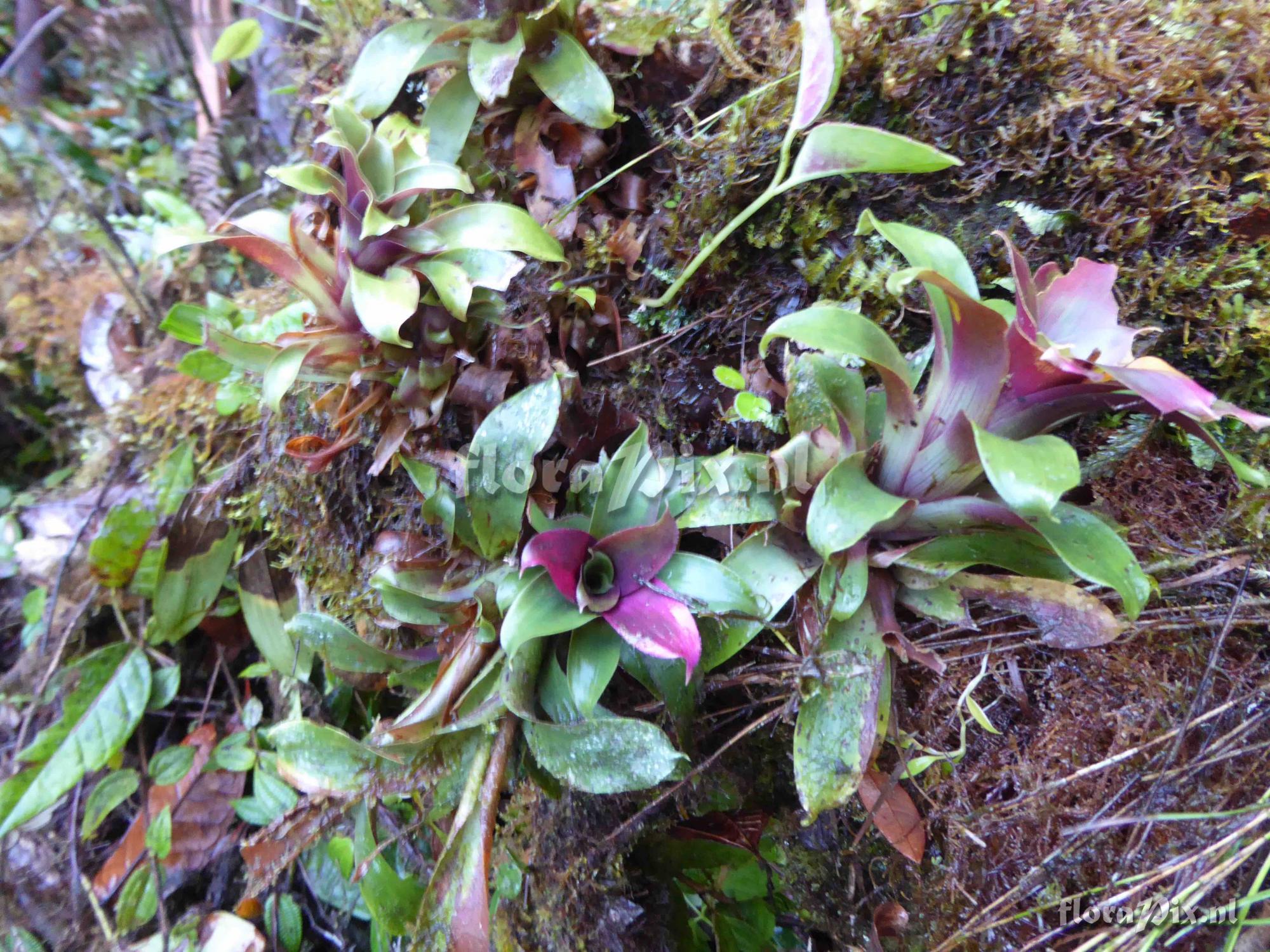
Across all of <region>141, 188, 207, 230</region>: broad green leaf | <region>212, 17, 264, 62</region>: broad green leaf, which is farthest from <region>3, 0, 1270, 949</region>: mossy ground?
<region>141, 188, 207, 230</region>: broad green leaf

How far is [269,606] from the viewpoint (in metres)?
1.46

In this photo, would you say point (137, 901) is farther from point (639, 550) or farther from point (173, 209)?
point (173, 209)

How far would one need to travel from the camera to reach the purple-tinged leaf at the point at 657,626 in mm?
807

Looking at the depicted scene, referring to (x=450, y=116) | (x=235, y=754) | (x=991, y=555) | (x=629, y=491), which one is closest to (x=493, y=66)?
(x=450, y=116)

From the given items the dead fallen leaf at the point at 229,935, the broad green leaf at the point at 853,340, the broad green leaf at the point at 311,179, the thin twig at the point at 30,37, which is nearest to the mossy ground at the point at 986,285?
the broad green leaf at the point at 853,340

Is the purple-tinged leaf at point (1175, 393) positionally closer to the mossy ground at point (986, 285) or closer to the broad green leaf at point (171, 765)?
the mossy ground at point (986, 285)

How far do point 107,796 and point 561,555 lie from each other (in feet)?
4.63

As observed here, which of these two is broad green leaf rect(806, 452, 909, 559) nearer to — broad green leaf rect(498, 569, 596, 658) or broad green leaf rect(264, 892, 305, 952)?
broad green leaf rect(498, 569, 596, 658)

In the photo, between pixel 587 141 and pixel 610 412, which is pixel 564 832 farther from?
pixel 587 141

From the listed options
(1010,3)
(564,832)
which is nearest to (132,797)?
(564,832)

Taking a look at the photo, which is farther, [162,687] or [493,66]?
[162,687]

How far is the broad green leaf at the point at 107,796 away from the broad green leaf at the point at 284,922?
0.45 m

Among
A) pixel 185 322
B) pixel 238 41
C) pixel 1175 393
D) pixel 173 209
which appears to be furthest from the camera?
pixel 173 209

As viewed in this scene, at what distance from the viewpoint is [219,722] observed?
1.56 metres
